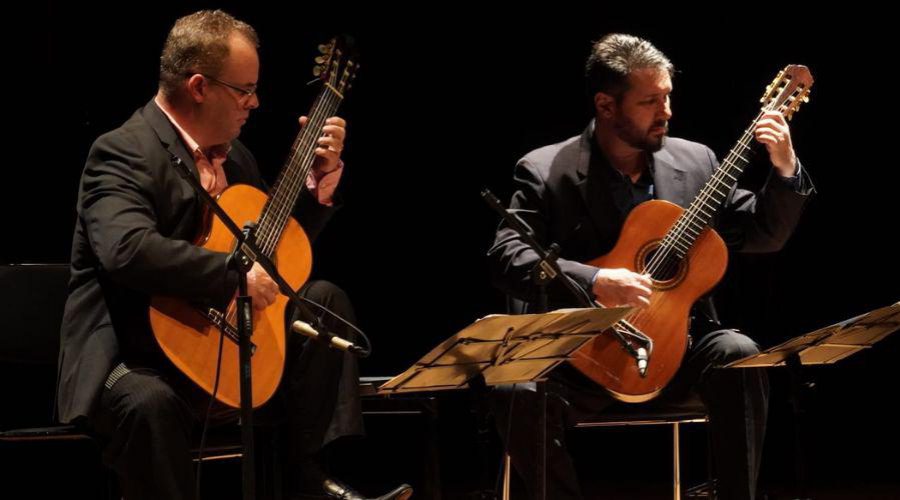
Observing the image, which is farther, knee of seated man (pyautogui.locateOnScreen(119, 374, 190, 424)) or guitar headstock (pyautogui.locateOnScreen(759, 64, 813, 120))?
guitar headstock (pyautogui.locateOnScreen(759, 64, 813, 120))

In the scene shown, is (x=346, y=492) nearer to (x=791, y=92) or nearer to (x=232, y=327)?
(x=232, y=327)

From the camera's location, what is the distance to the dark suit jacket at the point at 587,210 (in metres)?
3.54

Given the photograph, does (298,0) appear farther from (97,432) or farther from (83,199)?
(97,432)

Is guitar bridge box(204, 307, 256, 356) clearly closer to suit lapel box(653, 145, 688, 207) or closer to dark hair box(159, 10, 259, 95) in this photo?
dark hair box(159, 10, 259, 95)

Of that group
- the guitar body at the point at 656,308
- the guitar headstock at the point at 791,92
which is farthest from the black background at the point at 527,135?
the guitar body at the point at 656,308

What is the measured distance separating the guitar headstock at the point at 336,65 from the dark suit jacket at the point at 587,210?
31.2 inches

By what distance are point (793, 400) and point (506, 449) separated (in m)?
0.88

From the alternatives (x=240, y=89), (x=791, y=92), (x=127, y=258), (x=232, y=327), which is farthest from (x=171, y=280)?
(x=791, y=92)

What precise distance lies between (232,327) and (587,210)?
4.31 feet

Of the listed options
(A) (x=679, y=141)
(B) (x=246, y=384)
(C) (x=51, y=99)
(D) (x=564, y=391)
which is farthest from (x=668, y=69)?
Answer: (C) (x=51, y=99)

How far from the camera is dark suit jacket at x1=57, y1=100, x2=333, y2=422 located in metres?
2.80

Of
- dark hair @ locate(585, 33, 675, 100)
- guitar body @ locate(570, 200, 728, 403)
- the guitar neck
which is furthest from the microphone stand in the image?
dark hair @ locate(585, 33, 675, 100)

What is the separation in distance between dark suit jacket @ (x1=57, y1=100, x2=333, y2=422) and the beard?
150 centimetres

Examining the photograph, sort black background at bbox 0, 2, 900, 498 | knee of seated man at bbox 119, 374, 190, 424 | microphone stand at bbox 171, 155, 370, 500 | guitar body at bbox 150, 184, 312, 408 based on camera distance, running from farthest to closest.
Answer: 1. black background at bbox 0, 2, 900, 498
2. guitar body at bbox 150, 184, 312, 408
3. knee of seated man at bbox 119, 374, 190, 424
4. microphone stand at bbox 171, 155, 370, 500
